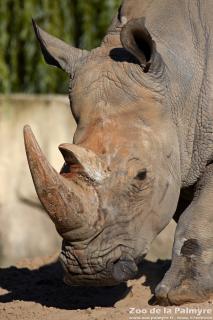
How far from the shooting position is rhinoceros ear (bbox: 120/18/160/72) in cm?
679

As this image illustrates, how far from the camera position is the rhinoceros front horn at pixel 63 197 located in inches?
249

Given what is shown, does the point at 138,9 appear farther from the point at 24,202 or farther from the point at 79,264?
the point at 24,202

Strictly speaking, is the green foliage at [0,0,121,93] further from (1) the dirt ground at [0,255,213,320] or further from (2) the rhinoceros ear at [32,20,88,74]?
(2) the rhinoceros ear at [32,20,88,74]

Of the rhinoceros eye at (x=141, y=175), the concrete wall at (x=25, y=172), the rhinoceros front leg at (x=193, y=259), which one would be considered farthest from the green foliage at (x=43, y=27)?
the rhinoceros eye at (x=141, y=175)

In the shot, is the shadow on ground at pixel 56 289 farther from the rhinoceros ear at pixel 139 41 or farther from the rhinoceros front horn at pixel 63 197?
the rhinoceros ear at pixel 139 41

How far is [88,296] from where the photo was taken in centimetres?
810

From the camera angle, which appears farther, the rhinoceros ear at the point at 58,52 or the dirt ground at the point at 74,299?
the rhinoceros ear at the point at 58,52

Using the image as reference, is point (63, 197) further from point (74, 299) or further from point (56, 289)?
point (56, 289)

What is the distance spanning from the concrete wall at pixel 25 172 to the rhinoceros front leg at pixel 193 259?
3.97 meters

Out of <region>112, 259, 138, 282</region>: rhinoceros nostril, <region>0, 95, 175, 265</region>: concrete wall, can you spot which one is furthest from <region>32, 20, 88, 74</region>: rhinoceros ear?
<region>0, 95, 175, 265</region>: concrete wall

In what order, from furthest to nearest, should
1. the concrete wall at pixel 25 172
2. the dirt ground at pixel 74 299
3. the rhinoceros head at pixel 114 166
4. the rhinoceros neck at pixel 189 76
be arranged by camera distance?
the concrete wall at pixel 25 172 < the rhinoceros neck at pixel 189 76 < the dirt ground at pixel 74 299 < the rhinoceros head at pixel 114 166

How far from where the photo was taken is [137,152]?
6727 millimetres

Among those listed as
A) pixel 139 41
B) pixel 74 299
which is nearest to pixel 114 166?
pixel 139 41

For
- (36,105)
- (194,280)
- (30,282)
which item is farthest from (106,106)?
(36,105)
